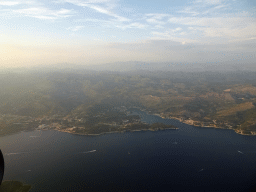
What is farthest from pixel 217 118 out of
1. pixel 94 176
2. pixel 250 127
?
pixel 94 176

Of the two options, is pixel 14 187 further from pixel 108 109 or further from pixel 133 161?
pixel 108 109

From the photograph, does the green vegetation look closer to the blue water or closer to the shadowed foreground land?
the blue water

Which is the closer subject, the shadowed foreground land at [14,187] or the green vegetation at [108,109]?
the shadowed foreground land at [14,187]

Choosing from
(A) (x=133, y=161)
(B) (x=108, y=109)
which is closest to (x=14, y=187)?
(A) (x=133, y=161)

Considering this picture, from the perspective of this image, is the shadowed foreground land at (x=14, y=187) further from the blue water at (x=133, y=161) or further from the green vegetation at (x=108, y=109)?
the green vegetation at (x=108, y=109)

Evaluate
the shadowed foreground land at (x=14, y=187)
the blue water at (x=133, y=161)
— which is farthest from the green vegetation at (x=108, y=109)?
the shadowed foreground land at (x=14, y=187)

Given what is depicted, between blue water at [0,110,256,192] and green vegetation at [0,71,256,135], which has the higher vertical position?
green vegetation at [0,71,256,135]

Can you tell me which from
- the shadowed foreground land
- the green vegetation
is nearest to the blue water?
the shadowed foreground land

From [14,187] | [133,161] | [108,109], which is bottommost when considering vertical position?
[133,161]

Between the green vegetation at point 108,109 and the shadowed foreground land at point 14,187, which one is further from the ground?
the green vegetation at point 108,109
